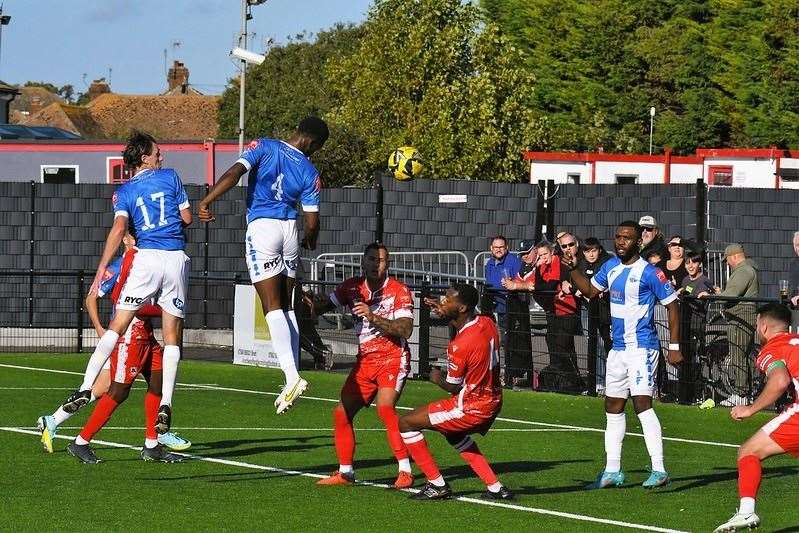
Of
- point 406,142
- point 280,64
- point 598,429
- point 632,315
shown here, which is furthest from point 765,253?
point 280,64

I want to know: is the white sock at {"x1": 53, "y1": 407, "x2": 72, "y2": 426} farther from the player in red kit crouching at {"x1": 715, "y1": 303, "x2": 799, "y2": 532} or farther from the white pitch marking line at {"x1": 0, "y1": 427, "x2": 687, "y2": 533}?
the player in red kit crouching at {"x1": 715, "y1": 303, "x2": 799, "y2": 532}

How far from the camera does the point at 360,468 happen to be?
538 inches

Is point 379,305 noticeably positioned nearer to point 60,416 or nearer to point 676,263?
point 60,416

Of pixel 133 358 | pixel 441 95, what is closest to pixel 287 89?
pixel 441 95

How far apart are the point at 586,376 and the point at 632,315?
7.63m

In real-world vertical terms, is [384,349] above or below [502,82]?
A: below

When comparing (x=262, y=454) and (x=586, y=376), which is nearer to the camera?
(x=262, y=454)

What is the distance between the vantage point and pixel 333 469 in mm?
13586

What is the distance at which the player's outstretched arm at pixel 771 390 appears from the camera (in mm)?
10375

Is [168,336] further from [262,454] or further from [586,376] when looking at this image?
[586,376]

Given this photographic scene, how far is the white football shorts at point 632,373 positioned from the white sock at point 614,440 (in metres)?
0.20

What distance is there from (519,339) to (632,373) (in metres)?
8.22

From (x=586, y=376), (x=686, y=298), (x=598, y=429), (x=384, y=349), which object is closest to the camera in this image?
(x=384, y=349)

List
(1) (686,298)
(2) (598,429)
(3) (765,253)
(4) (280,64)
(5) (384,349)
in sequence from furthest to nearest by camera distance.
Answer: (4) (280,64) → (3) (765,253) → (1) (686,298) → (2) (598,429) → (5) (384,349)
